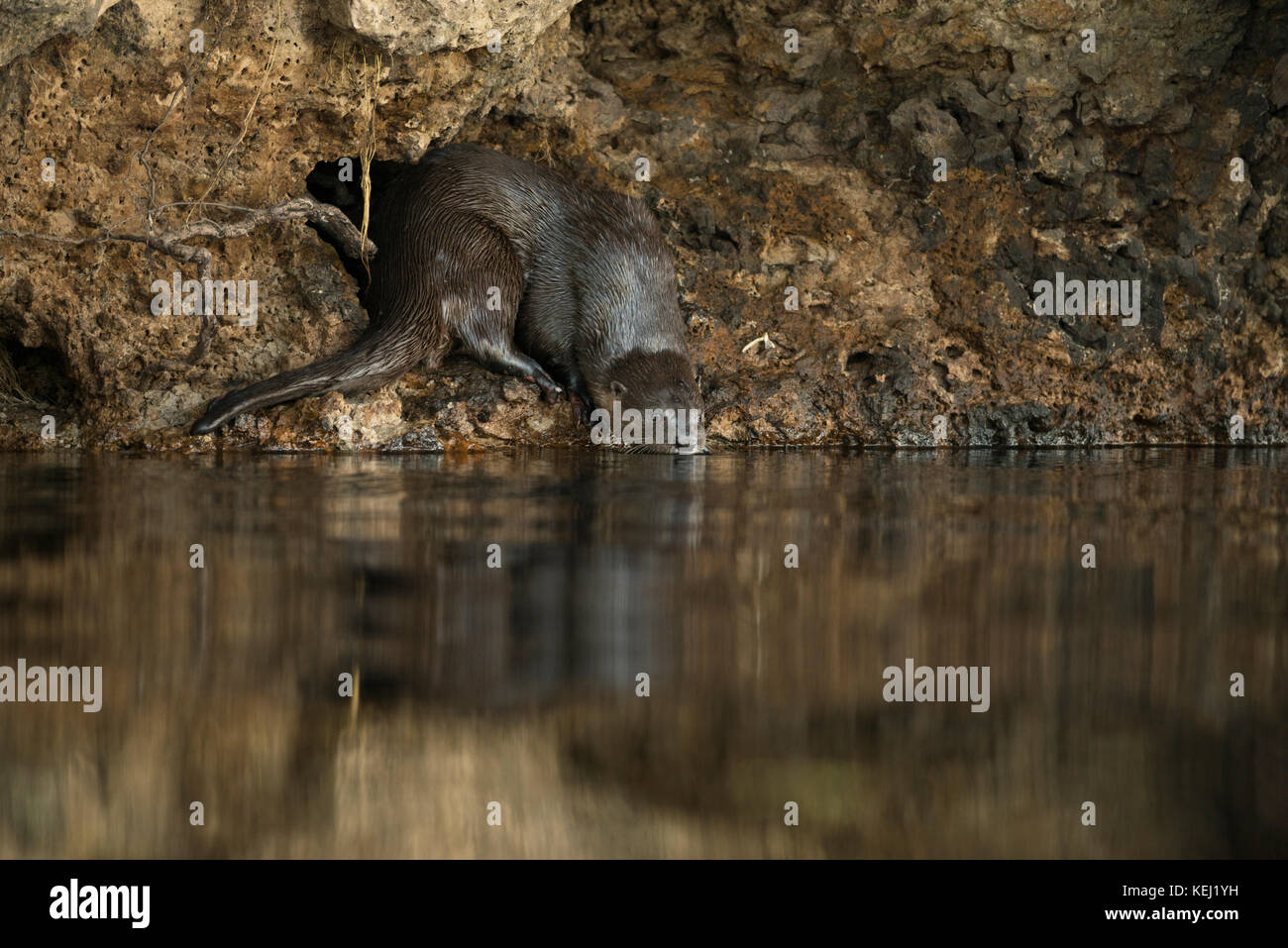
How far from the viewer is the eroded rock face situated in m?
4.84

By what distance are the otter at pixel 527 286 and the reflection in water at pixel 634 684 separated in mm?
2259

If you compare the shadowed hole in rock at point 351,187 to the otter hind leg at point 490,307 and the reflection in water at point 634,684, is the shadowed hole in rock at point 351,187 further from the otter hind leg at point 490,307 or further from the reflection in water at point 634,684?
the reflection in water at point 634,684

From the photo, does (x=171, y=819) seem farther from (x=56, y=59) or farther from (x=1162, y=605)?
(x=56, y=59)

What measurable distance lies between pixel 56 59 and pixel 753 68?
281 centimetres

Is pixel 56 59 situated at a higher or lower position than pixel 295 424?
higher

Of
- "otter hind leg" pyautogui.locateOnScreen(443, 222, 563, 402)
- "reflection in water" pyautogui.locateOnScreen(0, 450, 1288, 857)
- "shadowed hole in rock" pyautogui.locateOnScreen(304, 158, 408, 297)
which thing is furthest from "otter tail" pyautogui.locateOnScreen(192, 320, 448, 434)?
"reflection in water" pyautogui.locateOnScreen(0, 450, 1288, 857)

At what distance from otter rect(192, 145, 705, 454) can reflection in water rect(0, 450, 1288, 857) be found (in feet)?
7.41

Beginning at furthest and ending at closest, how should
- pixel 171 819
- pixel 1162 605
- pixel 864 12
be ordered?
pixel 864 12
pixel 1162 605
pixel 171 819

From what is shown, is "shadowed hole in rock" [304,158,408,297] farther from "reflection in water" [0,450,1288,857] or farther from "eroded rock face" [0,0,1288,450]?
"reflection in water" [0,450,1288,857]

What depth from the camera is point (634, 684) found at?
1225 millimetres

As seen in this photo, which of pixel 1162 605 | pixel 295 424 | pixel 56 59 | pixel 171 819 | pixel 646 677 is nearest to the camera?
pixel 171 819

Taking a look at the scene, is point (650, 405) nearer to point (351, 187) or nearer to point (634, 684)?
point (351, 187)

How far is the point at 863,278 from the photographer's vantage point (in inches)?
213

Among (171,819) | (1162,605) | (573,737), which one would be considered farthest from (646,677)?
(1162,605)
